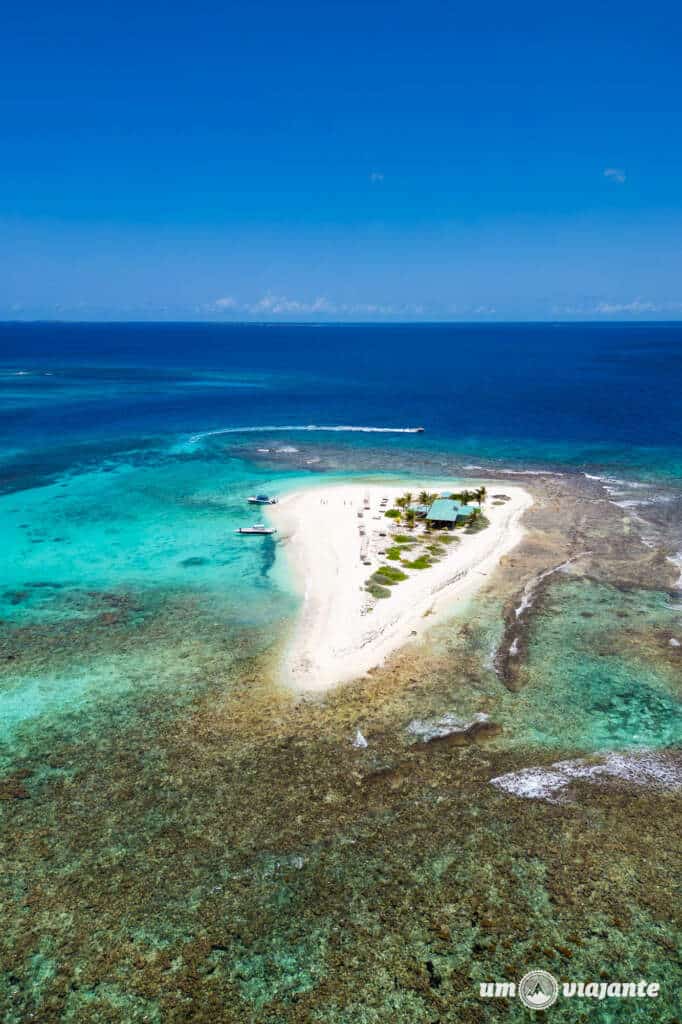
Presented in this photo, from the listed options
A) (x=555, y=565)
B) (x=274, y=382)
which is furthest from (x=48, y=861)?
(x=274, y=382)

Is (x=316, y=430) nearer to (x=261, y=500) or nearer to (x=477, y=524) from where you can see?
(x=261, y=500)

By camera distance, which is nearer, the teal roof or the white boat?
the teal roof

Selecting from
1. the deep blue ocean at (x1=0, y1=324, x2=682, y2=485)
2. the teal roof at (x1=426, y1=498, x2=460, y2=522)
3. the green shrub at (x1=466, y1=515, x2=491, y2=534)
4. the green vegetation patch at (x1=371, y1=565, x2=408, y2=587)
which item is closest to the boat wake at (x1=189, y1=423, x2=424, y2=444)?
the deep blue ocean at (x1=0, y1=324, x2=682, y2=485)

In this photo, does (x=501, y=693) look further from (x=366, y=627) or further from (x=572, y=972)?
(x=572, y=972)

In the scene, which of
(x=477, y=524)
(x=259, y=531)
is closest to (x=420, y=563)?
(x=477, y=524)
